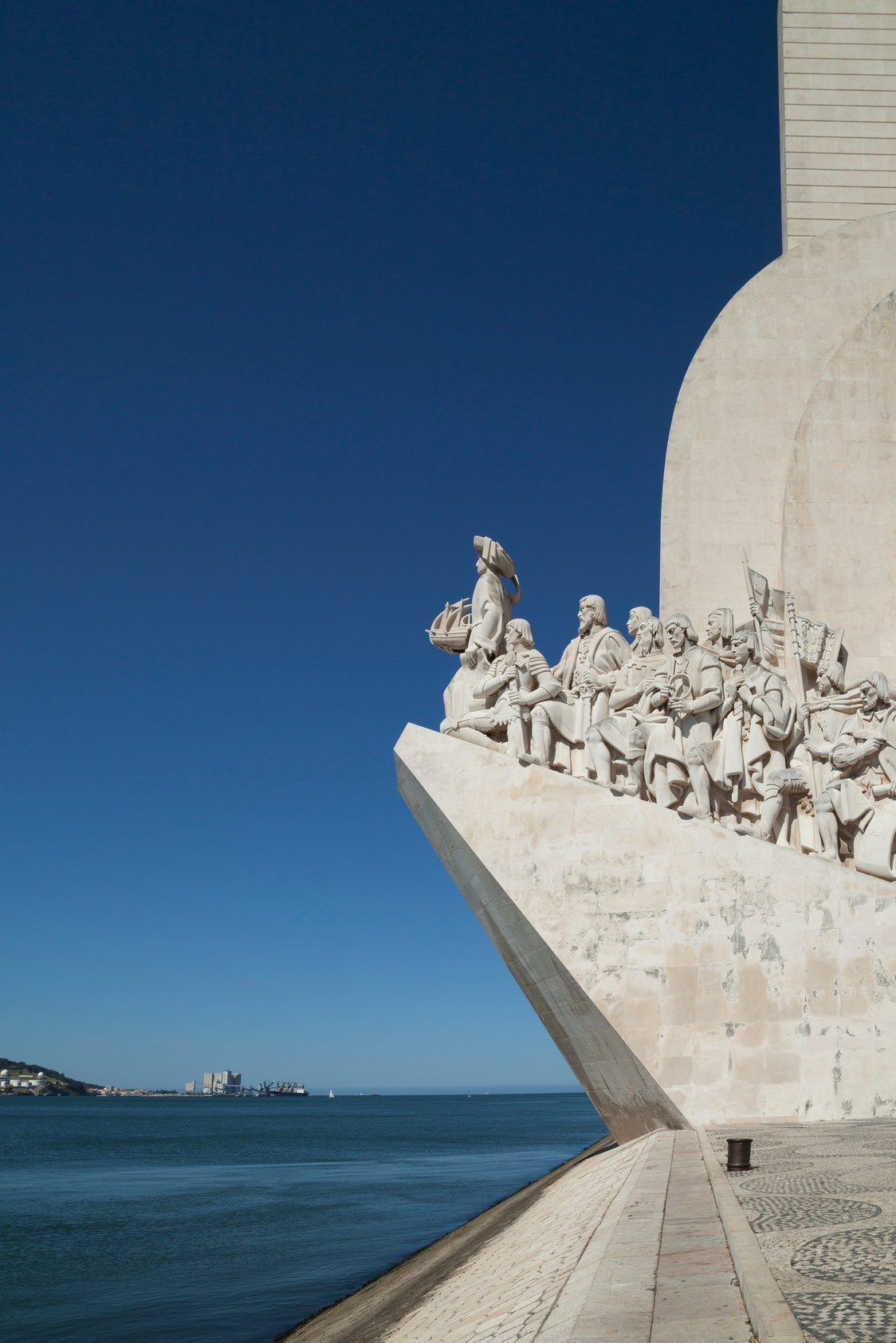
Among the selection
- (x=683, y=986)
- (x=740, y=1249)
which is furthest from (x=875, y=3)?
(x=740, y=1249)

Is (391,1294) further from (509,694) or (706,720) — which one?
(706,720)

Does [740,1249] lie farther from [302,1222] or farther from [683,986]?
[302,1222]

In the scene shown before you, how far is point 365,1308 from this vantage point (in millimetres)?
7086

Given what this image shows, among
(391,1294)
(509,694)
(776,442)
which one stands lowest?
(391,1294)

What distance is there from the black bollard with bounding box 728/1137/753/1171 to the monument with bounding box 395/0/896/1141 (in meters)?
2.82

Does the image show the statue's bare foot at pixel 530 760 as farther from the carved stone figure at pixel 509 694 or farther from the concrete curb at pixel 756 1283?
the concrete curb at pixel 756 1283

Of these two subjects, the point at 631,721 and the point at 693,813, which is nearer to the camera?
the point at 693,813

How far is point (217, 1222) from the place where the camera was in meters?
13.2

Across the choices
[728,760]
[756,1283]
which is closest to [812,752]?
[728,760]

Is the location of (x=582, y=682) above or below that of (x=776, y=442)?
below

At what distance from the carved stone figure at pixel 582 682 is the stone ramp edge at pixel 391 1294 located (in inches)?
118

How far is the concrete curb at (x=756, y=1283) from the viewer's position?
1.97m

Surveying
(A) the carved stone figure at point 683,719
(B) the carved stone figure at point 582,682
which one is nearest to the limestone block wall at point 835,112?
(B) the carved stone figure at point 582,682

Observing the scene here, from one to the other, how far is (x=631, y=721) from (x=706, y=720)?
0.58m
